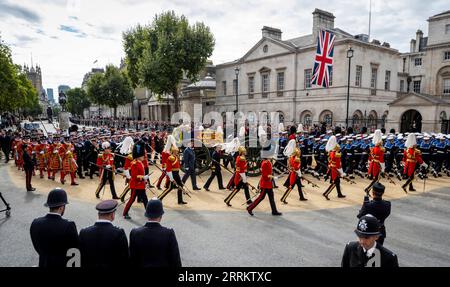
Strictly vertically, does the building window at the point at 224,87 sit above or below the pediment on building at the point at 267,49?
below

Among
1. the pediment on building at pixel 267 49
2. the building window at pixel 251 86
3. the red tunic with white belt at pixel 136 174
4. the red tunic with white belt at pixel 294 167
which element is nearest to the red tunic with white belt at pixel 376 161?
the red tunic with white belt at pixel 294 167

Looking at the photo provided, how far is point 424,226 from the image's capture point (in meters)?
7.80

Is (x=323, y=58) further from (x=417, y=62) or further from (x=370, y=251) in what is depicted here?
(x=417, y=62)

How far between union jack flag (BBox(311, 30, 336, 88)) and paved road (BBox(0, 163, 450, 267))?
14863 mm

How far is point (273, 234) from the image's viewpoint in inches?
288

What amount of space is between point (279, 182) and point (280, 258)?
7.57 metres

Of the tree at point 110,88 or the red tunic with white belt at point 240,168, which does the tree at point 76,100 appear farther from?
the red tunic with white belt at point 240,168

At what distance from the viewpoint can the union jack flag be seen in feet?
74.3

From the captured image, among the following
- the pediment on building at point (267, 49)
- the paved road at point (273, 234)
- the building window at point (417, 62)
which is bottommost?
the paved road at point (273, 234)

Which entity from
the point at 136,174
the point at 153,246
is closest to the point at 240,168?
the point at 136,174

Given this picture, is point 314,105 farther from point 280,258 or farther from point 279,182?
point 280,258

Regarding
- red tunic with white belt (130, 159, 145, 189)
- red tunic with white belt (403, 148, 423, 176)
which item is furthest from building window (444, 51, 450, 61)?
red tunic with white belt (130, 159, 145, 189)

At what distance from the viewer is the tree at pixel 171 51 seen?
34.8 meters

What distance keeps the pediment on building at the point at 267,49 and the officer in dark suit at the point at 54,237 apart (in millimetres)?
31216
